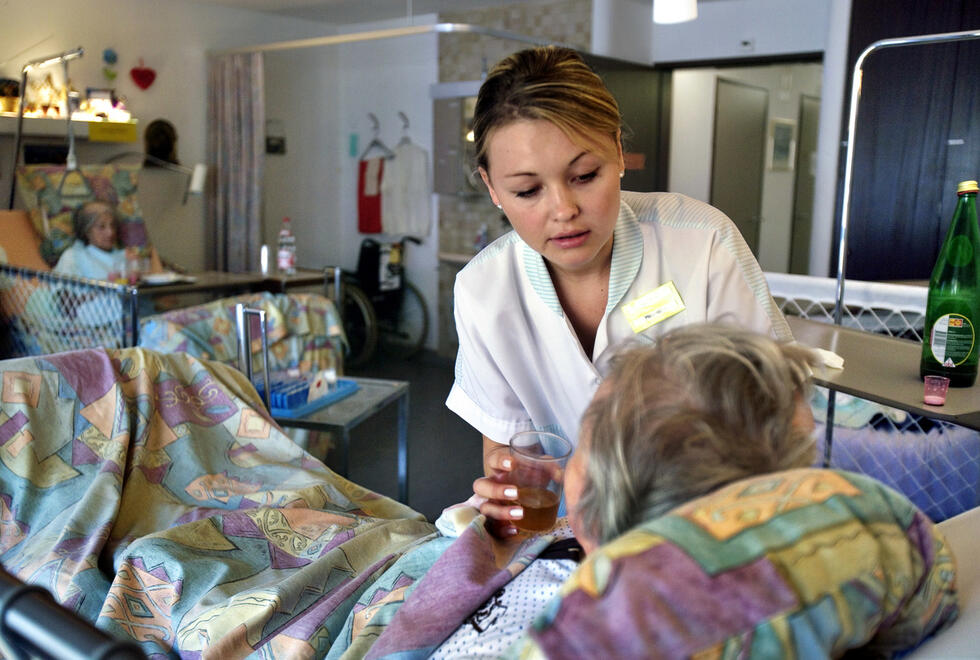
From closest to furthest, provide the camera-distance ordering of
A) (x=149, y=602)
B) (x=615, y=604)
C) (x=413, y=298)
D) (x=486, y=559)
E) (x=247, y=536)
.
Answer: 1. (x=615, y=604)
2. (x=486, y=559)
3. (x=149, y=602)
4. (x=247, y=536)
5. (x=413, y=298)

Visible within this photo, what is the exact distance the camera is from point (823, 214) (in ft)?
16.9

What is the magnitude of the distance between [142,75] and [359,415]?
4158mm

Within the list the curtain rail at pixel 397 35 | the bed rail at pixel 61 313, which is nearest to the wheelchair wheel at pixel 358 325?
the curtain rail at pixel 397 35

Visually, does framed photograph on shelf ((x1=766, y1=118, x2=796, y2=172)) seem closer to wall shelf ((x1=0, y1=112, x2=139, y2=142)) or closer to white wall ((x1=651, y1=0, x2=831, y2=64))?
white wall ((x1=651, y1=0, x2=831, y2=64))

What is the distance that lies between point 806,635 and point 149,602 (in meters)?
1.21

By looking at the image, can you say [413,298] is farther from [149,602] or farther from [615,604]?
[615,604]

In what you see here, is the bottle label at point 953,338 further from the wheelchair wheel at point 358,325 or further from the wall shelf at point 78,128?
the wall shelf at point 78,128

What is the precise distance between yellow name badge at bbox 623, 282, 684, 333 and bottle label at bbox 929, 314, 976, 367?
57cm

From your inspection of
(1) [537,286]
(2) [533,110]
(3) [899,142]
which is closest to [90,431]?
(1) [537,286]

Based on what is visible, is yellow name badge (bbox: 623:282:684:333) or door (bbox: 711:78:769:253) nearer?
yellow name badge (bbox: 623:282:684:333)

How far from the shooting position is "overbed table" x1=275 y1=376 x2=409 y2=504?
262 cm

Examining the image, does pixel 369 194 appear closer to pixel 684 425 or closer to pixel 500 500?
pixel 500 500

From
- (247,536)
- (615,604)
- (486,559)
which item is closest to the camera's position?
(615,604)

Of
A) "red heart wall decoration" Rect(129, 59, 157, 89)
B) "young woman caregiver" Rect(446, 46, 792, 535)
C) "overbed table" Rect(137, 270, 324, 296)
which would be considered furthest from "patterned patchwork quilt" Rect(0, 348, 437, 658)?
"red heart wall decoration" Rect(129, 59, 157, 89)
